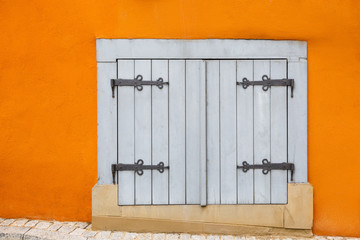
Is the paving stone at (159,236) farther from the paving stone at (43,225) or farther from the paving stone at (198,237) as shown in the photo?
the paving stone at (43,225)

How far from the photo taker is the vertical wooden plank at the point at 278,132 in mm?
3898

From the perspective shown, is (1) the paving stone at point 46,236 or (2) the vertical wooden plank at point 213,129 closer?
(1) the paving stone at point 46,236

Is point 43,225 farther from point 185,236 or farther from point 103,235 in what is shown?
point 185,236

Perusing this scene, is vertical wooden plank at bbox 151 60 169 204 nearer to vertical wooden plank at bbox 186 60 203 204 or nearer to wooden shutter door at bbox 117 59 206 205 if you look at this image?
wooden shutter door at bbox 117 59 206 205

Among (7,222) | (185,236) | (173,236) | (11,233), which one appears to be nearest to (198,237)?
(185,236)

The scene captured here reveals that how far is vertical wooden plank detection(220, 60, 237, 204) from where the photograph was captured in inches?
153

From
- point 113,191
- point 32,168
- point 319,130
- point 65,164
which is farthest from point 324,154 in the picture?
point 32,168

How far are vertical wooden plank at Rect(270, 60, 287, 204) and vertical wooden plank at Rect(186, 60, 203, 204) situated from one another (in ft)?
2.54

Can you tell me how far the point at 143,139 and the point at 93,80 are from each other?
0.82 meters

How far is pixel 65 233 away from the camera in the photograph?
3.76 m

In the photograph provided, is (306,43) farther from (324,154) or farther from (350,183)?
(350,183)

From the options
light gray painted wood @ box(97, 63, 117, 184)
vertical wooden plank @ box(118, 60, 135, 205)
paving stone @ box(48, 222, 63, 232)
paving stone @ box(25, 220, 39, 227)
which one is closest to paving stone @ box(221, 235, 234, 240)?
vertical wooden plank @ box(118, 60, 135, 205)

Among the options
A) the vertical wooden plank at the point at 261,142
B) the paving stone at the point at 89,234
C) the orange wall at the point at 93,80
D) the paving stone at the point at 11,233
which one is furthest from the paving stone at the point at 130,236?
the vertical wooden plank at the point at 261,142

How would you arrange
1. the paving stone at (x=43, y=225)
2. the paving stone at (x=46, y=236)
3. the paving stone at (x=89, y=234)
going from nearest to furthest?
the paving stone at (x=46, y=236), the paving stone at (x=89, y=234), the paving stone at (x=43, y=225)
